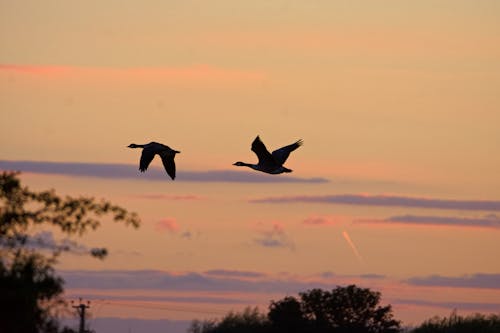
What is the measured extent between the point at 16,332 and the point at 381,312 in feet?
343

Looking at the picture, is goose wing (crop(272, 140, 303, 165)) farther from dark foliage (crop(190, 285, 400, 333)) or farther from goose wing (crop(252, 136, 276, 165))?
dark foliage (crop(190, 285, 400, 333))

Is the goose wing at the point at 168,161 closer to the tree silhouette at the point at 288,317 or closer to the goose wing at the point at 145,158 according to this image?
the goose wing at the point at 145,158

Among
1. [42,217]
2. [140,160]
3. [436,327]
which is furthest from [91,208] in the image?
[436,327]

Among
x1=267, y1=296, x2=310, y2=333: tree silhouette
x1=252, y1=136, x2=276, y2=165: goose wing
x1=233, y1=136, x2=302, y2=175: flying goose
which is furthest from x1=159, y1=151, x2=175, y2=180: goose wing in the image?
x1=267, y1=296, x2=310, y2=333: tree silhouette

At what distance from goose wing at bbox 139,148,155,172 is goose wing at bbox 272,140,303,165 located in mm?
7016

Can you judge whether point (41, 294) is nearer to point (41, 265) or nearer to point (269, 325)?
point (41, 265)

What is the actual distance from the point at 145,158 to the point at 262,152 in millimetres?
9787

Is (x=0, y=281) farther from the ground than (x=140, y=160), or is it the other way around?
(x=140, y=160)

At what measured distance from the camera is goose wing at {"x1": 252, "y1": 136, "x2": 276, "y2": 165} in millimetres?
54806

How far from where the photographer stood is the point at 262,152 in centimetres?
5638

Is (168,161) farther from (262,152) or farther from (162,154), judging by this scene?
(262,152)

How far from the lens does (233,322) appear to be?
156000 mm

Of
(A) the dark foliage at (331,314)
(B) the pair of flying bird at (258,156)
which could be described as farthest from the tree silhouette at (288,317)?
(B) the pair of flying bird at (258,156)

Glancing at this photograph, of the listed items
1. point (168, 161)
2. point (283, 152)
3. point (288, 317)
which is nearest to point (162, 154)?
point (168, 161)
